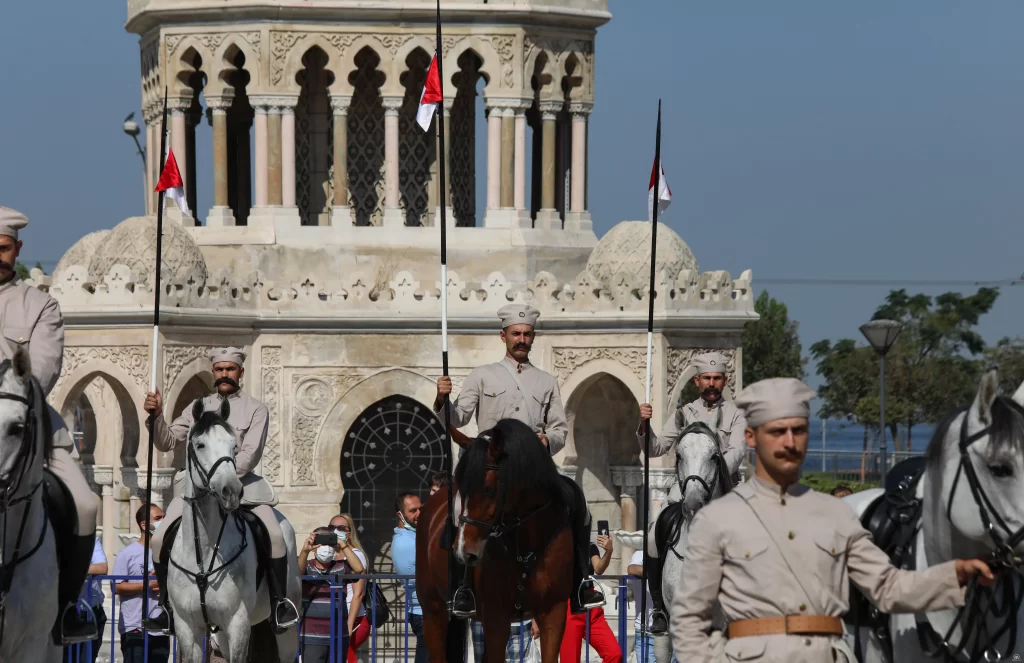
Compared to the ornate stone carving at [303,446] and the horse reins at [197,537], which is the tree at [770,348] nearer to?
the ornate stone carving at [303,446]

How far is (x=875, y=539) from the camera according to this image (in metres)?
10.7

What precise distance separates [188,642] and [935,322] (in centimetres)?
6471

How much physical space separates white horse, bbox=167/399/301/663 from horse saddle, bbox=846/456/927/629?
13.1 ft

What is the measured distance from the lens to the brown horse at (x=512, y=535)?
1291cm

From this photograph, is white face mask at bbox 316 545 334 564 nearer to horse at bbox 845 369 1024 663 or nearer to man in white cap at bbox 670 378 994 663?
horse at bbox 845 369 1024 663

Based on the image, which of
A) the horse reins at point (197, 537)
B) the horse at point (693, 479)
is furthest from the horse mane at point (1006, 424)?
the horse reins at point (197, 537)

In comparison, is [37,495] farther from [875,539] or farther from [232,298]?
[232,298]

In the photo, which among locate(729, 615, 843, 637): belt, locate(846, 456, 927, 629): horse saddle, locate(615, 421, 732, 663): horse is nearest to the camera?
locate(729, 615, 843, 637): belt

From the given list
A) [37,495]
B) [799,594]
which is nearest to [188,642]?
[37,495]

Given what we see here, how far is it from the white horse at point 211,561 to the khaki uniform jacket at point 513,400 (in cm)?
174

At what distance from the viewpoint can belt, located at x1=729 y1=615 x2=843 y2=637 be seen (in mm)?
8516

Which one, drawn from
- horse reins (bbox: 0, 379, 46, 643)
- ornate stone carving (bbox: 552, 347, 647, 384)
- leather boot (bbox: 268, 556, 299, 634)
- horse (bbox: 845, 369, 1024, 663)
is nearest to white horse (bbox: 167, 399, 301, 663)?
leather boot (bbox: 268, 556, 299, 634)

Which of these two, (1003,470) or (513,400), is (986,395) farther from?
(513,400)

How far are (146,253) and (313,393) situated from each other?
3.57 metres
